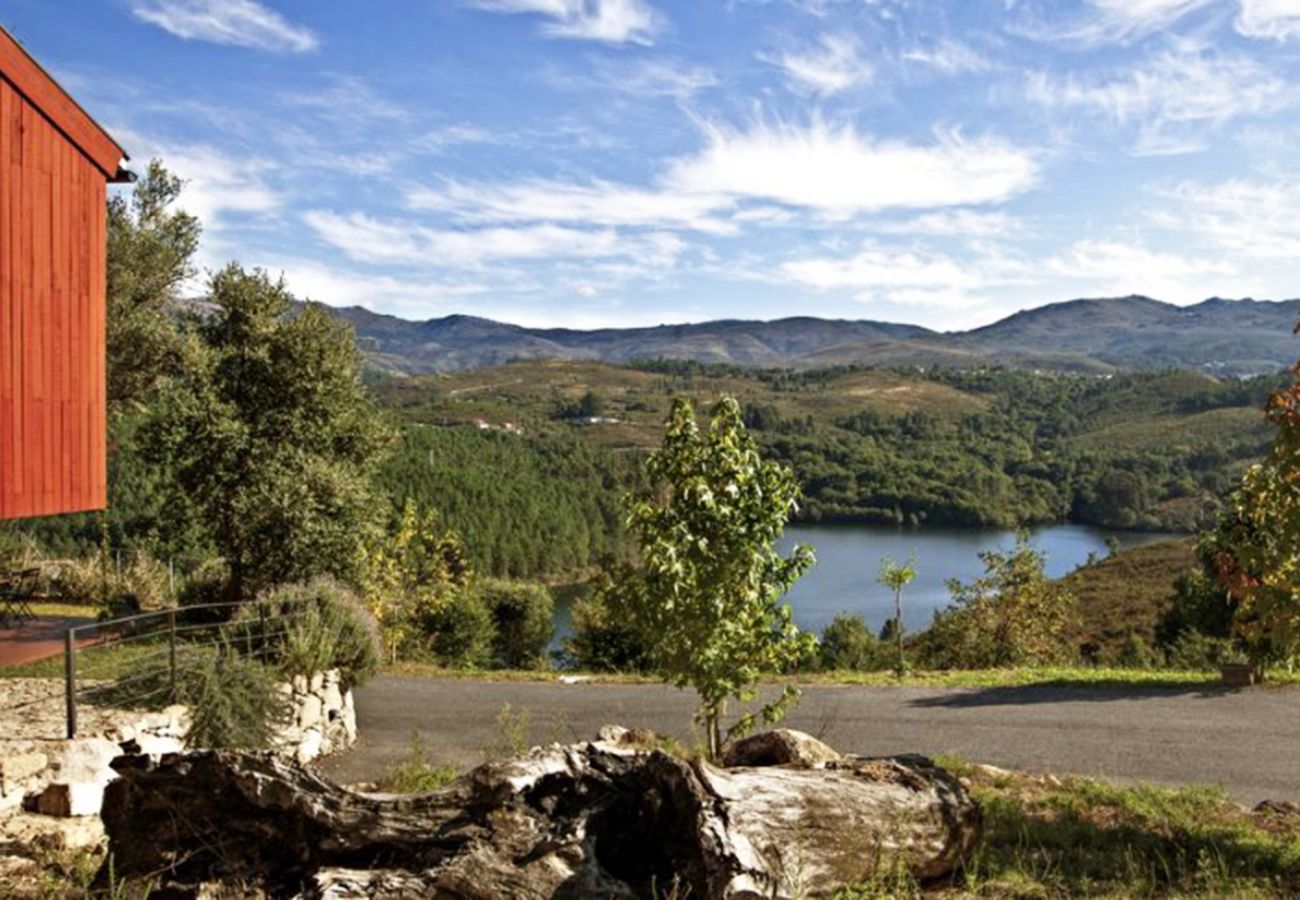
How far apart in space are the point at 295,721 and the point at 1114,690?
12674 millimetres

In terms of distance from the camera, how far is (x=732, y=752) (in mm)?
8367

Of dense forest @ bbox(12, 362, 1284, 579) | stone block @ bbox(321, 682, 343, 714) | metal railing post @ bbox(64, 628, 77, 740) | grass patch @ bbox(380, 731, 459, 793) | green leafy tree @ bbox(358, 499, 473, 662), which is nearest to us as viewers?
metal railing post @ bbox(64, 628, 77, 740)

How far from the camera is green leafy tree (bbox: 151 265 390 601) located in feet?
51.6

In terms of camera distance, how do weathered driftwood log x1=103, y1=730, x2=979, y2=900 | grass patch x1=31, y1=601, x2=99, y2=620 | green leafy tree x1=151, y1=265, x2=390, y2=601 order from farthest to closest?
grass patch x1=31, y1=601, x2=99, y2=620 → green leafy tree x1=151, y1=265, x2=390, y2=601 → weathered driftwood log x1=103, y1=730, x2=979, y2=900

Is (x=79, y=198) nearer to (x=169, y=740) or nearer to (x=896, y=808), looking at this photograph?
(x=169, y=740)

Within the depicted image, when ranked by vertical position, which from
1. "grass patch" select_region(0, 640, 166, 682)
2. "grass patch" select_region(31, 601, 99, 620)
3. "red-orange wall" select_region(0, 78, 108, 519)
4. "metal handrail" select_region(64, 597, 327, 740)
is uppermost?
"red-orange wall" select_region(0, 78, 108, 519)

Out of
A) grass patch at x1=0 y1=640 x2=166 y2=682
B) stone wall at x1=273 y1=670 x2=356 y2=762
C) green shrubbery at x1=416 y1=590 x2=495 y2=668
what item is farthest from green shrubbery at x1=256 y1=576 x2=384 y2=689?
green shrubbery at x1=416 y1=590 x2=495 y2=668

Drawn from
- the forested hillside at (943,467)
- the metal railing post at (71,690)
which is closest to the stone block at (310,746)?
the metal railing post at (71,690)

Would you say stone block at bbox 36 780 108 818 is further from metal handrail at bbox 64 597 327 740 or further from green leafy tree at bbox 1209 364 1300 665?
green leafy tree at bbox 1209 364 1300 665

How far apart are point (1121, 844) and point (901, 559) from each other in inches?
3788

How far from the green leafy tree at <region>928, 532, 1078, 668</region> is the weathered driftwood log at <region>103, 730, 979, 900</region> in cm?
1958

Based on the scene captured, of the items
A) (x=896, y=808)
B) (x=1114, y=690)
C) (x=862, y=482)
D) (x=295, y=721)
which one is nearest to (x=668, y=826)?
(x=896, y=808)

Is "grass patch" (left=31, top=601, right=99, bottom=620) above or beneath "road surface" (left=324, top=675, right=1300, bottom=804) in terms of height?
above

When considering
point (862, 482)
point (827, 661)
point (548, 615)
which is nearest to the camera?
point (827, 661)
